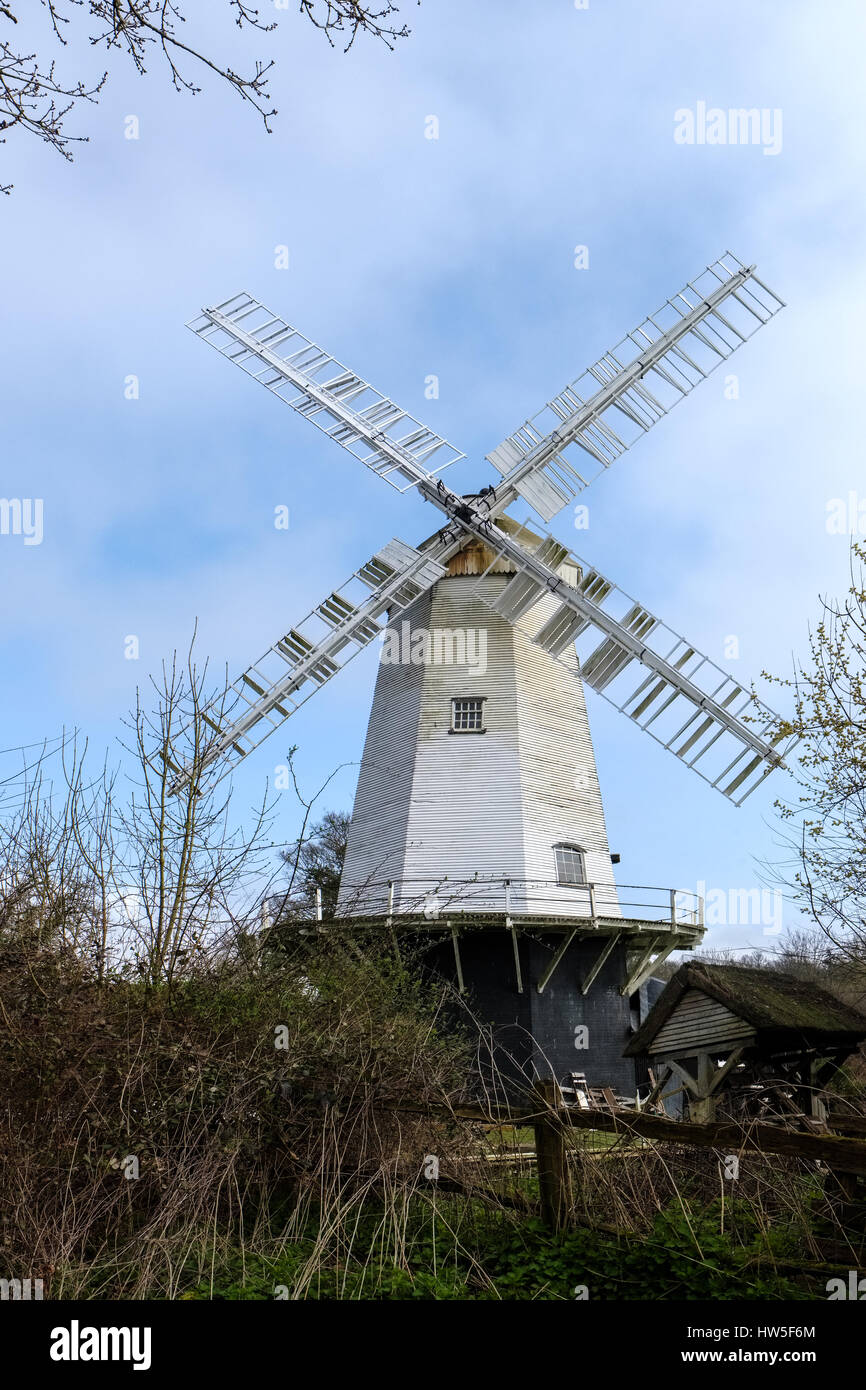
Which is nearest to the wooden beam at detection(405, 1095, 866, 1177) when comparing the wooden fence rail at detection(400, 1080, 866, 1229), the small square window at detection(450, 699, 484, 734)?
the wooden fence rail at detection(400, 1080, 866, 1229)

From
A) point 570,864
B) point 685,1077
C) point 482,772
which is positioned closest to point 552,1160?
point 685,1077

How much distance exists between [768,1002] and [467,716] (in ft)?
25.9

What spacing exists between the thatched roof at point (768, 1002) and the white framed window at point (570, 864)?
4923mm

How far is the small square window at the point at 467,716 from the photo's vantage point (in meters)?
19.4

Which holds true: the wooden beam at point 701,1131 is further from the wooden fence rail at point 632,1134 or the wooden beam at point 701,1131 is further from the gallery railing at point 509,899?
the gallery railing at point 509,899

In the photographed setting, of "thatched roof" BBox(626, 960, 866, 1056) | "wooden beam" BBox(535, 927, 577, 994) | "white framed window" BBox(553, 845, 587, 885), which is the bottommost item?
"thatched roof" BBox(626, 960, 866, 1056)

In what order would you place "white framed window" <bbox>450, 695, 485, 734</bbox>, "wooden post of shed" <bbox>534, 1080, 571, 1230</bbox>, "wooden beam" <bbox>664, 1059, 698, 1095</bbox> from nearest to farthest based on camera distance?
"wooden post of shed" <bbox>534, 1080, 571, 1230</bbox> → "wooden beam" <bbox>664, 1059, 698, 1095</bbox> → "white framed window" <bbox>450, 695, 485, 734</bbox>

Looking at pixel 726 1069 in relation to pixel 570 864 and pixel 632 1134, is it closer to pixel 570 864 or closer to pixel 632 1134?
pixel 632 1134

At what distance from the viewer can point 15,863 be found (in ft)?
26.2

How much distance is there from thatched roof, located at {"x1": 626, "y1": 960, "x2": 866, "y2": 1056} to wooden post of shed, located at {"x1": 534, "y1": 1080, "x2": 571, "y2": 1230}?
6.16m

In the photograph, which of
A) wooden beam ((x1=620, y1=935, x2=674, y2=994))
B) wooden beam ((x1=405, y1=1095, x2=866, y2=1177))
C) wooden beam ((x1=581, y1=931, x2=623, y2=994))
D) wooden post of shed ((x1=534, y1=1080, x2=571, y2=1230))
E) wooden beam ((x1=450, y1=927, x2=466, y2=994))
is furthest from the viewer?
wooden beam ((x1=620, y1=935, x2=674, y2=994))

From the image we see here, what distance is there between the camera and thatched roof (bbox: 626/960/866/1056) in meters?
12.6

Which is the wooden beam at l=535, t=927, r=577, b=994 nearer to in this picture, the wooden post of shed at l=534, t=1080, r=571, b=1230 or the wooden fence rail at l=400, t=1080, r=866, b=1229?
the wooden fence rail at l=400, t=1080, r=866, b=1229

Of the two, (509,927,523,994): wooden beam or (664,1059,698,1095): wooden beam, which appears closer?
(664,1059,698,1095): wooden beam
